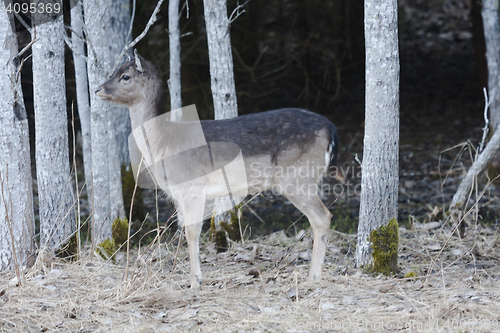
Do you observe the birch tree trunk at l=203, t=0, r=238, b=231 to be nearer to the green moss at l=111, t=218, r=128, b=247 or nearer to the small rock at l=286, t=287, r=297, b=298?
the green moss at l=111, t=218, r=128, b=247

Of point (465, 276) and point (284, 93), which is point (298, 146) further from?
point (284, 93)

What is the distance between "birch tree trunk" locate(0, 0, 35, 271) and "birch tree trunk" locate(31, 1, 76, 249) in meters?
0.20

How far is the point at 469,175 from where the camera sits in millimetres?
6719

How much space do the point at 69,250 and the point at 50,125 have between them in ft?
4.06

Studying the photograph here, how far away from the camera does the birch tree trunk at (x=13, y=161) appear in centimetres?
501

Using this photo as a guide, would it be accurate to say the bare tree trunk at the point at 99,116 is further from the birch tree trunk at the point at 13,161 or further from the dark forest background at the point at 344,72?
the dark forest background at the point at 344,72

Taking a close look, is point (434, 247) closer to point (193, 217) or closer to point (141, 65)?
point (193, 217)

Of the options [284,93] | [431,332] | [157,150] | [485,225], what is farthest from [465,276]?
[284,93]

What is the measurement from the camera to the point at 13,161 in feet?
16.6

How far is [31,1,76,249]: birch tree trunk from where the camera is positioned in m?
5.34

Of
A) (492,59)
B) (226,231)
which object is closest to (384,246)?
(226,231)

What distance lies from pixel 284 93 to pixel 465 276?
1088 centimetres


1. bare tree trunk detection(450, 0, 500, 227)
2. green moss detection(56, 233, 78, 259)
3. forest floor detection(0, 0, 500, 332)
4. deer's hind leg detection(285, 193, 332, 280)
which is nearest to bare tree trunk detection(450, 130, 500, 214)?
bare tree trunk detection(450, 0, 500, 227)

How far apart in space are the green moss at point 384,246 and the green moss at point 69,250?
2833mm
